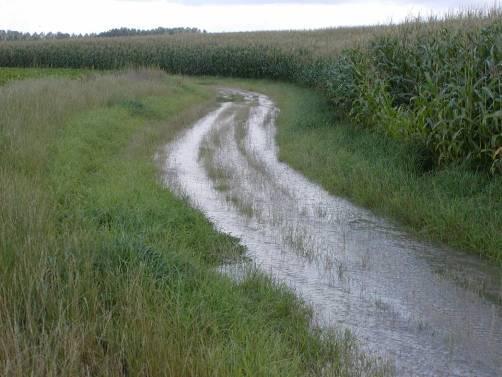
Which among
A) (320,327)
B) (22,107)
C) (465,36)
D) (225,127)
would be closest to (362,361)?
(320,327)

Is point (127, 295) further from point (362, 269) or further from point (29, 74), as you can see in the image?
point (29, 74)

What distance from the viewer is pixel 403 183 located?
35.3 ft

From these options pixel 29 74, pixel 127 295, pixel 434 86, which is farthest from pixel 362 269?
pixel 29 74

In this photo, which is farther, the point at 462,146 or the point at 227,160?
the point at 227,160

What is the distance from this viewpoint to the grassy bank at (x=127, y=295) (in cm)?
416

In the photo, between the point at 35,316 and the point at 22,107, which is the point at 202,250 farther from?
the point at 22,107

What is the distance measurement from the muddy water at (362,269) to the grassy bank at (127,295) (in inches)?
20.3

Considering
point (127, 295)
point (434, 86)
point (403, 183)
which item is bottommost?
point (403, 183)

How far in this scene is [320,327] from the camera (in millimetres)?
5754

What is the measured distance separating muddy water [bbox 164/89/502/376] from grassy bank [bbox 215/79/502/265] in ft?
1.08

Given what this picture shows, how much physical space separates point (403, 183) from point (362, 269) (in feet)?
11.8

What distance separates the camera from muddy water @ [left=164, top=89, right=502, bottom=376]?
18.3 ft

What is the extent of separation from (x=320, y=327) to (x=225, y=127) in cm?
1410

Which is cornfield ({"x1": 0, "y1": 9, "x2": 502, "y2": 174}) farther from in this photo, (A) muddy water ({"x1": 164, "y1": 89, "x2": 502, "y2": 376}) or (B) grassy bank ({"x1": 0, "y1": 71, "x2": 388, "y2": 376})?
(B) grassy bank ({"x1": 0, "y1": 71, "x2": 388, "y2": 376})
